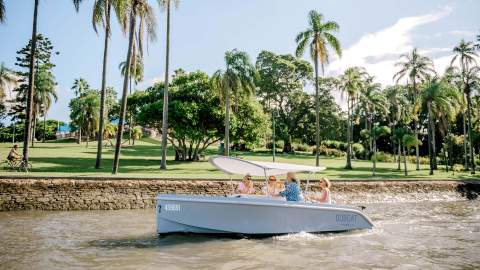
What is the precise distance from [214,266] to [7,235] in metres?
7.32

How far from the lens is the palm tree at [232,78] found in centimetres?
3484

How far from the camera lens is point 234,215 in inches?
512

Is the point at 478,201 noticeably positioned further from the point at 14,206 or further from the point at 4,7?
the point at 4,7

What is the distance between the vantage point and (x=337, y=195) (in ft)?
82.2

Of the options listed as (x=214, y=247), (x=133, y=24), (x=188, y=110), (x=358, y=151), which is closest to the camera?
(x=214, y=247)

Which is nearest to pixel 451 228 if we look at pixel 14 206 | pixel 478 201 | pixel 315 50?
pixel 478 201

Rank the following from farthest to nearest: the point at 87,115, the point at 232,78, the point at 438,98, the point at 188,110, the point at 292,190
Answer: the point at 87,115, the point at 438,98, the point at 188,110, the point at 232,78, the point at 292,190

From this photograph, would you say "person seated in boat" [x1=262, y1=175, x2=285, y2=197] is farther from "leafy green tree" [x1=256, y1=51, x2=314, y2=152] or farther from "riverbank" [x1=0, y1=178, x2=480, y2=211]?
"leafy green tree" [x1=256, y1=51, x2=314, y2=152]

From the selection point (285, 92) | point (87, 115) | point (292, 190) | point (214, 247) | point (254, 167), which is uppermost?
point (285, 92)

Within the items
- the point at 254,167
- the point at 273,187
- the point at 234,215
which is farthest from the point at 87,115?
the point at 234,215

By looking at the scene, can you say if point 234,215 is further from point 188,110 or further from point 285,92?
point 285,92

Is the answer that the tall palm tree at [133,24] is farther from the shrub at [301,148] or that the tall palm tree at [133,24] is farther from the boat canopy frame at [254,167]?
the shrub at [301,148]

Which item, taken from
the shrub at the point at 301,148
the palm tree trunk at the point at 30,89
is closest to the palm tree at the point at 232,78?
the palm tree trunk at the point at 30,89

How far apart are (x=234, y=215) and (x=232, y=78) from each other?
75.9ft
